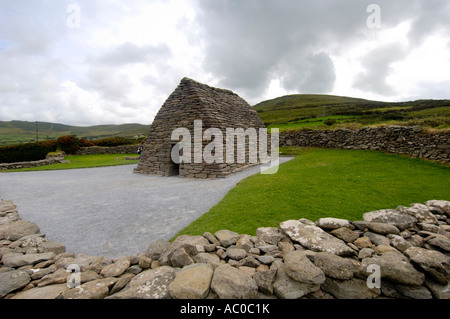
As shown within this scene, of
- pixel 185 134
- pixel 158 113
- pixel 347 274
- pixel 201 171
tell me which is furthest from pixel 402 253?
pixel 158 113

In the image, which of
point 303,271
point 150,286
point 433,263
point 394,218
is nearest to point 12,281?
point 150,286

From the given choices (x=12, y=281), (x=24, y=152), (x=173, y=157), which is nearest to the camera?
(x=12, y=281)

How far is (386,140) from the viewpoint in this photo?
13695 millimetres

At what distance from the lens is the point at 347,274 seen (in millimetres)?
2438

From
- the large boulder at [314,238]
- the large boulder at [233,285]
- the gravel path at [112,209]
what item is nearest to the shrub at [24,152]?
the gravel path at [112,209]

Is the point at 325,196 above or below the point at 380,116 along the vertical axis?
below

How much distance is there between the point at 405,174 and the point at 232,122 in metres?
9.77

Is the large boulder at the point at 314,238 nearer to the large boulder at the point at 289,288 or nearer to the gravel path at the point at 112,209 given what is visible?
the large boulder at the point at 289,288

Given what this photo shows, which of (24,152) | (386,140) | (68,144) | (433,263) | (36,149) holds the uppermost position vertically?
(68,144)

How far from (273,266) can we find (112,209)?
5.97 m

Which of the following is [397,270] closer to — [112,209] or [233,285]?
[233,285]

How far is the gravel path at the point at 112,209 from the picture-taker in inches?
186
